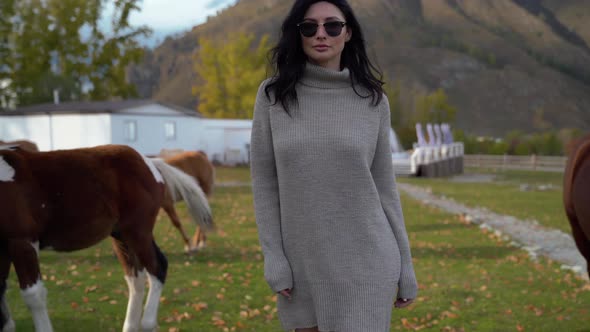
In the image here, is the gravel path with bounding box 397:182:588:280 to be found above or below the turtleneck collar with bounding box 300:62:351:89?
below

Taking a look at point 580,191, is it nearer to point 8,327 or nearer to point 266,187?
point 266,187

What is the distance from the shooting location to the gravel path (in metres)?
8.21

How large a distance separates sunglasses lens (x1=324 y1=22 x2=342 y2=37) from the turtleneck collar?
0.50 feet

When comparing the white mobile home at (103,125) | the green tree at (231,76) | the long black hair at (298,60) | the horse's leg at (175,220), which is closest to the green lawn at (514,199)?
the horse's leg at (175,220)

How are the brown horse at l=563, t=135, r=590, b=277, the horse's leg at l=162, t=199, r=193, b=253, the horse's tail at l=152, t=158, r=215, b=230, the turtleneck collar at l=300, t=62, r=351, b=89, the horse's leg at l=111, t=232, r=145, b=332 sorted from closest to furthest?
the turtleneck collar at l=300, t=62, r=351, b=89 → the horse's leg at l=111, t=232, r=145, b=332 → the brown horse at l=563, t=135, r=590, b=277 → the horse's tail at l=152, t=158, r=215, b=230 → the horse's leg at l=162, t=199, r=193, b=253

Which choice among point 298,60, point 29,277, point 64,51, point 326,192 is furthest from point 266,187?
point 64,51

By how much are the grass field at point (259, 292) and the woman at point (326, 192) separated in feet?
9.87

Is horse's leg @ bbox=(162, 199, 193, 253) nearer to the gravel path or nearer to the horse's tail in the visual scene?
the horse's tail

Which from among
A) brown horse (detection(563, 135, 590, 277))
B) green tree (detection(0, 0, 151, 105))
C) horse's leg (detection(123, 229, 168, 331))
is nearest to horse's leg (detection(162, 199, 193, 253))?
horse's leg (detection(123, 229, 168, 331))

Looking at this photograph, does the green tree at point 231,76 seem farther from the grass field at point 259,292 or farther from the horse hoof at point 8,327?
the horse hoof at point 8,327

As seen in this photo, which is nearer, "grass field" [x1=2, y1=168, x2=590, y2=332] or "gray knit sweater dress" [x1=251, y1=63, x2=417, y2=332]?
"gray knit sweater dress" [x1=251, y1=63, x2=417, y2=332]

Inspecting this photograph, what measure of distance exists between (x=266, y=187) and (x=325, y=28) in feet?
2.30

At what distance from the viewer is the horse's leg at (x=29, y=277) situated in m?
3.67

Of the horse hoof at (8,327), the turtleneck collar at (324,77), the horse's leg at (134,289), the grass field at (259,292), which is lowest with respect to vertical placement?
the grass field at (259,292)
